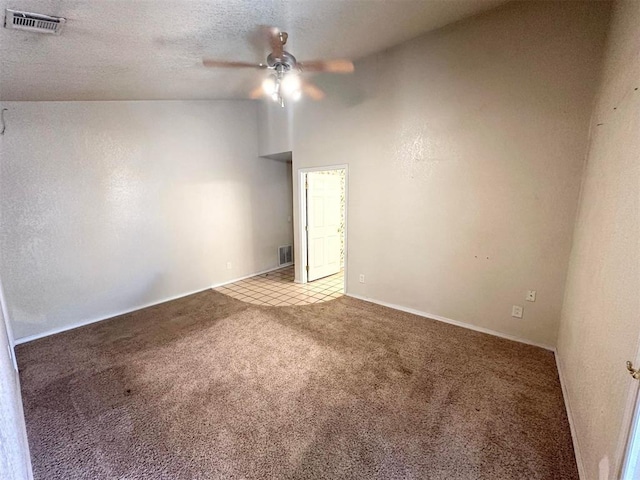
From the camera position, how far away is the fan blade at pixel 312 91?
386cm

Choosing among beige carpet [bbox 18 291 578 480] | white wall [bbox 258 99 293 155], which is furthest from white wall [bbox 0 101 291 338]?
beige carpet [bbox 18 291 578 480]

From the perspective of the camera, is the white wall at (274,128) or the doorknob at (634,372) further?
the white wall at (274,128)

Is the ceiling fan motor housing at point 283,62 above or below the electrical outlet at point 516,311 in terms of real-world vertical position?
above

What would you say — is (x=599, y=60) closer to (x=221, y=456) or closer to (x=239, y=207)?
(x=221, y=456)

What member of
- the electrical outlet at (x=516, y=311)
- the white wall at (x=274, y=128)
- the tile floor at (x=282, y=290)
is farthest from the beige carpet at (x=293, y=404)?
the white wall at (x=274, y=128)

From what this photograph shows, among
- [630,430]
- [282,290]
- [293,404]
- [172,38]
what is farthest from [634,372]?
[282,290]

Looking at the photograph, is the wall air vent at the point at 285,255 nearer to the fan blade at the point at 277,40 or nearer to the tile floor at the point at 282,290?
the tile floor at the point at 282,290

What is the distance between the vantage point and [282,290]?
439 cm

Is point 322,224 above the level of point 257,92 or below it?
below

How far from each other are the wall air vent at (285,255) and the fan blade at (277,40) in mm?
3864

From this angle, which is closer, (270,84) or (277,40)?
(277,40)

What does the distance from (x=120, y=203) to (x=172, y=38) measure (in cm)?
226

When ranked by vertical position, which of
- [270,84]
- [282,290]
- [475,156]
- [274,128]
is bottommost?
[282,290]

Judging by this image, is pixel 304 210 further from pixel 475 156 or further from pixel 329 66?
pixel 475 156
